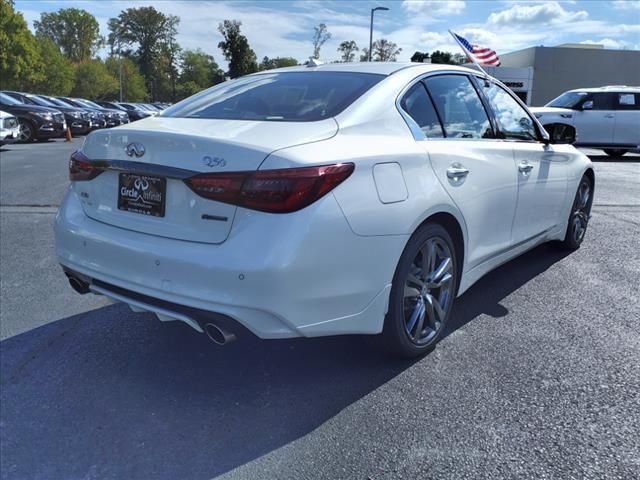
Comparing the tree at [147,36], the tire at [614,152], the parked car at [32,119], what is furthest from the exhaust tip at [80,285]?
the tree at [147,36]

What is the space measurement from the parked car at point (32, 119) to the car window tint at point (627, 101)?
673 inches

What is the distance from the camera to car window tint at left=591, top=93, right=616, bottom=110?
581 inches

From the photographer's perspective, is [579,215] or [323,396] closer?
[323,396]

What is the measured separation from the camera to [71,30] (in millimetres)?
76688

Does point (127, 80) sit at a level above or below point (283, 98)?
above

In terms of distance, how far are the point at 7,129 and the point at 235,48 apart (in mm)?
56245

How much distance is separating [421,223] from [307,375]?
3.39 ft

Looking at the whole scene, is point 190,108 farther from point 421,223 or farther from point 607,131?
point 607,131

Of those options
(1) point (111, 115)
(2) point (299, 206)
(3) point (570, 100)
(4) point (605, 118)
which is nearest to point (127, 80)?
(1) point (111, 115)

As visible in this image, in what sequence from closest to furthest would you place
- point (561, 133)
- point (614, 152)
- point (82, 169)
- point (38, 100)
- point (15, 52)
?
point (82, 169)
point (561, 133)
point (614, 152)
point (38, 100)
point (15, 52)

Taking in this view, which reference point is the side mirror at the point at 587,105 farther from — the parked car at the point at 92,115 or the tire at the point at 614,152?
the parked car at the point at 92,115

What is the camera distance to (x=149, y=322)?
3.75 m

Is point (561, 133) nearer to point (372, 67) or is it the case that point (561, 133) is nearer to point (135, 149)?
point (372, 67)

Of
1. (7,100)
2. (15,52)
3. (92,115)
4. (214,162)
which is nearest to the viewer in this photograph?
(214,162)
